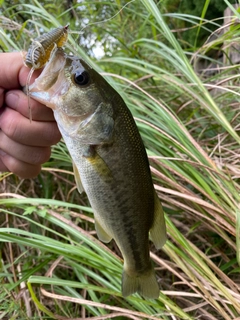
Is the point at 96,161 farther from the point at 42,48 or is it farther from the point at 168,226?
the point at 168,226

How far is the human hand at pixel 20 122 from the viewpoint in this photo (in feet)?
3.09

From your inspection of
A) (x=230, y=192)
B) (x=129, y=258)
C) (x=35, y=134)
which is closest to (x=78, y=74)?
(x=35, y=134)

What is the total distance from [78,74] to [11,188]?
4.17 feet

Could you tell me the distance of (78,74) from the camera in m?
0.88

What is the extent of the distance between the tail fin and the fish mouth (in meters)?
0.53

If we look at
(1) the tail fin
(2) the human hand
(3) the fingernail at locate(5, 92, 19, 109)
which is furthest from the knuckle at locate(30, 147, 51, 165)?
(1) the tail fin

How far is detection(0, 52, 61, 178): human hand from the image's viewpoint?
0.94 metres

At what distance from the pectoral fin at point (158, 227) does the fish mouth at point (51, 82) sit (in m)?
0.36

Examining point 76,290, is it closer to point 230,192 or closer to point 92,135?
point 230,192

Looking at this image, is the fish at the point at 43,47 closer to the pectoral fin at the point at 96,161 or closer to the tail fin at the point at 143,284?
the pectoral fin at the point at 96,161

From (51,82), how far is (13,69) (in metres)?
0.14

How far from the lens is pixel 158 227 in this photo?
3.27 ft

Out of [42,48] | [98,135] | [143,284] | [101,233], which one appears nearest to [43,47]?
[42,48]

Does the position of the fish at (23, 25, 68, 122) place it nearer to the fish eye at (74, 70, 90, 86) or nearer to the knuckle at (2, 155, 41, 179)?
the fish eye at (74, 70, 90, 86)
